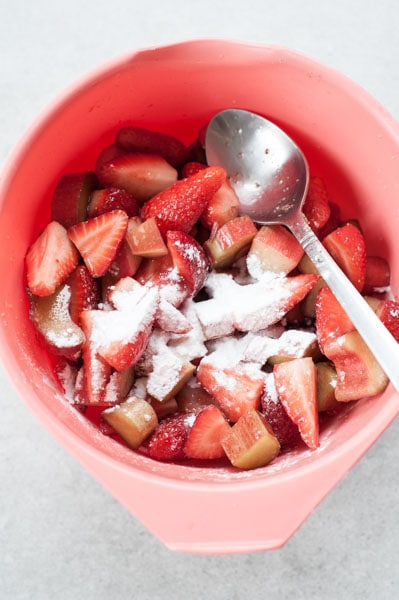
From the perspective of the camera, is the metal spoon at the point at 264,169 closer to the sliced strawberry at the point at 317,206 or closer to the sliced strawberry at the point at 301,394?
the sliced strawberry at the point at 317,206

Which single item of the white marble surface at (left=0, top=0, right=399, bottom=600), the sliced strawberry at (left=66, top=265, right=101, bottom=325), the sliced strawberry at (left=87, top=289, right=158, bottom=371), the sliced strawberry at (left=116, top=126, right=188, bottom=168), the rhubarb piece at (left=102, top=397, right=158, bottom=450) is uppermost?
the sliced strawberry at (left=116, top=126, right=188, bottom=168)

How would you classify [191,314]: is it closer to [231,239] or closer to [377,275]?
[231,239]

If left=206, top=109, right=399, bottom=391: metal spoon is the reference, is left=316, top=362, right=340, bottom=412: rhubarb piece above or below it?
below

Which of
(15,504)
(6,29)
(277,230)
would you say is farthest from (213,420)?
(6,29)

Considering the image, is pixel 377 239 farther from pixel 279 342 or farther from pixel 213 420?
pixel 213 420

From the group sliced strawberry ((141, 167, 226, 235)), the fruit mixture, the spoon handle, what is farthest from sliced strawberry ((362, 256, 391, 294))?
sliced strawberry ((141, 167, 226, 235))

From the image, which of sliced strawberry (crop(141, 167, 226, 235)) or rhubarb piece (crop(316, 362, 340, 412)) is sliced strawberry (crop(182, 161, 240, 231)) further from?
rhubarb piece (crop(316, 362, 340, 412))

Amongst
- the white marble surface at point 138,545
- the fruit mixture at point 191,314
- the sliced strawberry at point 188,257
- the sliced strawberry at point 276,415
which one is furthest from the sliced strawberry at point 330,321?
the white marble surface at point 138,545
